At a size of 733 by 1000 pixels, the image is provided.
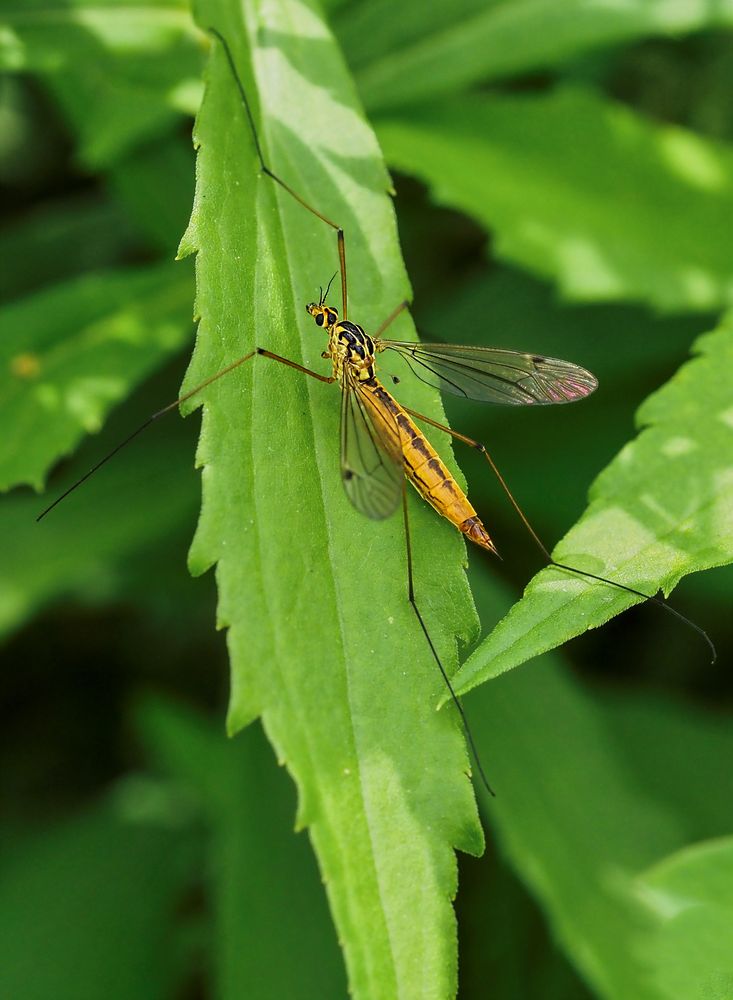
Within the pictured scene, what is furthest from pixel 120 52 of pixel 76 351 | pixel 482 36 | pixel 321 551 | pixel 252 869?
pixel 252 869

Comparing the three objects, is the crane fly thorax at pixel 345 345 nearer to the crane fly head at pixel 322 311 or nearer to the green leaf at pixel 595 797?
the crane fly head at pixel 322 311

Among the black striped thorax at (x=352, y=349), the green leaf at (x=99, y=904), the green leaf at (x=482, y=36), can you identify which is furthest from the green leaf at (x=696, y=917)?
the green leaf at (x=482, y=36)

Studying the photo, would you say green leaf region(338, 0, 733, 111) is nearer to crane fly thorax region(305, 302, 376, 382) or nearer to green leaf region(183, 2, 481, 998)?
green leaf region(183, 2, 481, 998)

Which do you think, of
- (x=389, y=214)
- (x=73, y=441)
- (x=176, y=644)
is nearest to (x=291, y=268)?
(x=389, y=214)

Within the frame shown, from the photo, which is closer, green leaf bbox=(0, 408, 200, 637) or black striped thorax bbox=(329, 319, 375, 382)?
black striped thorax bbox=(329, 319, 375, 382)

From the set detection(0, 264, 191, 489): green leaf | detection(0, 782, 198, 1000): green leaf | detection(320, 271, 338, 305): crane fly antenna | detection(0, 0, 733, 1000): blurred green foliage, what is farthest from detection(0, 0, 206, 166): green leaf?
detection(0, 782, 198, 1000): green leaf

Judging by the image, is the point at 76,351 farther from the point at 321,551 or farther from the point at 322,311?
the point at 321,551

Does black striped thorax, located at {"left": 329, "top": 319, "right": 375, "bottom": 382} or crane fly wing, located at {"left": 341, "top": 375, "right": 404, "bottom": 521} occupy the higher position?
black striped thorax, located at {"left": 329, "top": 319, "right": 375, "bottom": 382}

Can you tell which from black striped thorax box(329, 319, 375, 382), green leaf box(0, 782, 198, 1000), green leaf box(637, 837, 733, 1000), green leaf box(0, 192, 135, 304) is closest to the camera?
green leaf box(637, 837, 733, 1000)
